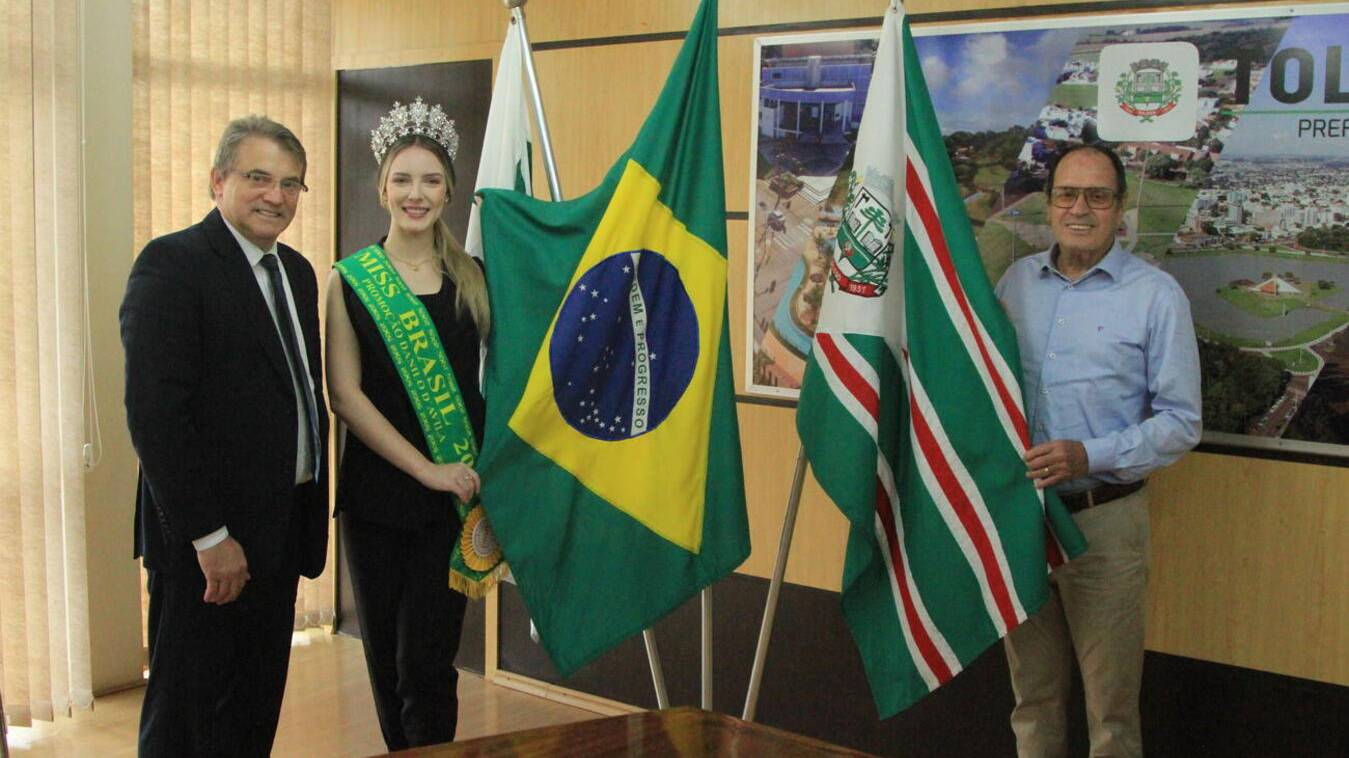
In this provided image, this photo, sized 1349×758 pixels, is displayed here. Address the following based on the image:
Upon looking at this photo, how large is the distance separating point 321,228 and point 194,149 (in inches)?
20.3

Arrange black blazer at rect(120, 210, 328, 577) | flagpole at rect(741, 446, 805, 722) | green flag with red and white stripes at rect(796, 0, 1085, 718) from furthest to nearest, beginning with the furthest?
flagpole at rect(741, 446, 805, 722), green flag with red and white stripes at rect(796, 0, 1085, 718), black blazer at rect(120, 210, 328, 577)

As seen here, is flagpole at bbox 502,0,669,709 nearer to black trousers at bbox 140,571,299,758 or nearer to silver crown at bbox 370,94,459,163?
black trousers at bbox 140,571,299,758

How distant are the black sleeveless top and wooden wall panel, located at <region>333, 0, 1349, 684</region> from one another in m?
1.06

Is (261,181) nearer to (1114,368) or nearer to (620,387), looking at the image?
(620,387)

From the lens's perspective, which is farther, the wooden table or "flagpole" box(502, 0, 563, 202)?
"flagpole" box(502, 0, 563, 202)

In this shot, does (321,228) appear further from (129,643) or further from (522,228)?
(522,228)

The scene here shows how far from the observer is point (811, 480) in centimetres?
338

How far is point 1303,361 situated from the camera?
2.69 metres

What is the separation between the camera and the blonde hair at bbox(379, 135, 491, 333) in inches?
101

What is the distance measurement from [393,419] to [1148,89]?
5.78 ft

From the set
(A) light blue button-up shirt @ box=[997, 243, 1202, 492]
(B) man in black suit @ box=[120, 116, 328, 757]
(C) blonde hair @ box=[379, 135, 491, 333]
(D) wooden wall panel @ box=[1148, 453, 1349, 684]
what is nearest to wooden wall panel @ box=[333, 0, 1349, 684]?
(D) wooden wall panel @ box=[1148, 453, 1349, 684]

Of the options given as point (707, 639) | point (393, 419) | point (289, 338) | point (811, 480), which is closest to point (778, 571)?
point (707, 639)

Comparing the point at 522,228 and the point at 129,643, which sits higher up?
the point at 522,228

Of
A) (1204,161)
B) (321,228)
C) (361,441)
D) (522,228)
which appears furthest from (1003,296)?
(321,228)
